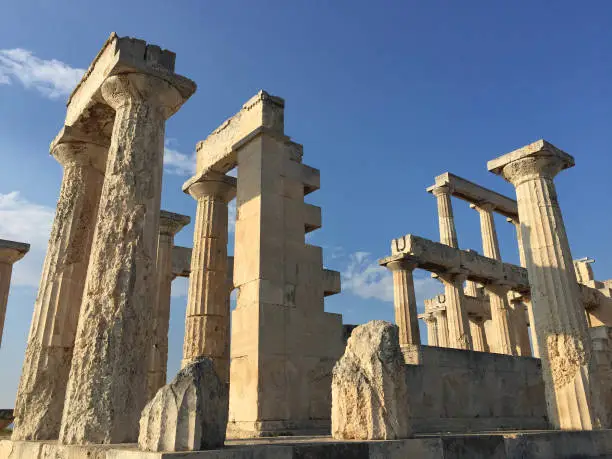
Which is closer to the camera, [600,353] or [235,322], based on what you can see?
[235,322]

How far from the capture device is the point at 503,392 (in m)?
11.1

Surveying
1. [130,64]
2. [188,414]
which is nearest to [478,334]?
[130,64]

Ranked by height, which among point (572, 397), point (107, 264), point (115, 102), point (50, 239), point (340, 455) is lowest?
point (340, 455)

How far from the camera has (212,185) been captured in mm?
11359

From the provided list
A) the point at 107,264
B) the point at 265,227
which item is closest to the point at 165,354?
the point at 265,227

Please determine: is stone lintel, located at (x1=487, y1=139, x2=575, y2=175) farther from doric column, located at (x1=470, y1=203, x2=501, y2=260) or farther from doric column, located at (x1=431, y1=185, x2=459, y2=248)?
doric column, located at (x1=470, y1=203, x2=501, y2=260)

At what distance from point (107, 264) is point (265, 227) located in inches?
112

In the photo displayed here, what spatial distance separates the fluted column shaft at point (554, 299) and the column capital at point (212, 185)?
238 inches

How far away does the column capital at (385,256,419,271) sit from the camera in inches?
713

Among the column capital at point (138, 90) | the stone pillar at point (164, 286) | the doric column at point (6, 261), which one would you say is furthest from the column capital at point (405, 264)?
the doric column at point (6, 261)

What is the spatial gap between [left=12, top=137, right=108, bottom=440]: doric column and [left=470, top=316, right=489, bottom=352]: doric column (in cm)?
1985

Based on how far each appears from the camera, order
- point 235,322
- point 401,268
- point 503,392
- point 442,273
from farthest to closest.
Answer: point 442,273, point 401,268, point 503,392, point 235,322

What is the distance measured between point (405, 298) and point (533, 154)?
29.2ft

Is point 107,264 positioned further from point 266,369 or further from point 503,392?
point 503,392
